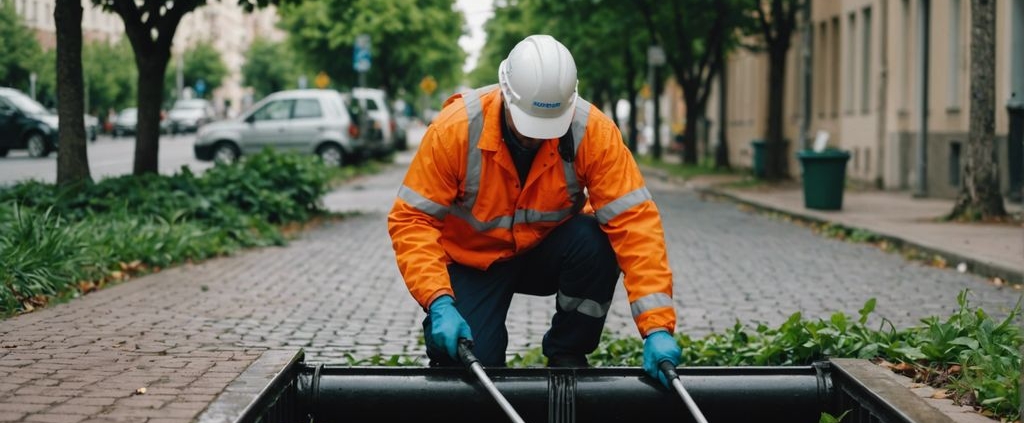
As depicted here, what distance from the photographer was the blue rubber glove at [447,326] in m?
5.01

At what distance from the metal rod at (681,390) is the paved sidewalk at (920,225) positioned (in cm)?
660

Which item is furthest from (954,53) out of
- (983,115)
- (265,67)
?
(265,67)

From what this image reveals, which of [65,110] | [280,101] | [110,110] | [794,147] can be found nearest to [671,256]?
[65,110]

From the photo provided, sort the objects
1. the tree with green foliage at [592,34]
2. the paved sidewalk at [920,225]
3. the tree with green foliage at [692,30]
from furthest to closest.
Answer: the tree with green foliage at [592,34]
the tree with green foliage at [692,30]
the paved sidewalk at [920,225]

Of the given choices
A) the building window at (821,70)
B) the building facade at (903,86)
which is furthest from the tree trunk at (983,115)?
the building window at (821,70)

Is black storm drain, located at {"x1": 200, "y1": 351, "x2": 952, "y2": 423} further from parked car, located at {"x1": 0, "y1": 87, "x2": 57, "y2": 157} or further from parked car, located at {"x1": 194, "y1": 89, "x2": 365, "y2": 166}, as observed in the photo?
parked car, located at {"x1": 194, "y1": 89, "x2": 365, "y2": 166}

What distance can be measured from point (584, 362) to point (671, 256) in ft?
24.3

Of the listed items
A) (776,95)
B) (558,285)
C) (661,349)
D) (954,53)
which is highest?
(954,53)

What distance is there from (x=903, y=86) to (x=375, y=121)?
11.8m

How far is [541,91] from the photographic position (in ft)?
16.2

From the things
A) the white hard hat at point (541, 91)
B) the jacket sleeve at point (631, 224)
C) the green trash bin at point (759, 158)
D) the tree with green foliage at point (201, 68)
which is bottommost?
the green trash bin at point (759, 158)

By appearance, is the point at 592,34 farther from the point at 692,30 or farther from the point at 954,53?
the point at 954,53

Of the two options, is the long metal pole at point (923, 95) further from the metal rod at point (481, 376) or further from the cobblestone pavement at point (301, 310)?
the metal rod at point (481, 376)

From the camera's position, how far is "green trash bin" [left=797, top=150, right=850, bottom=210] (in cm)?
1938
